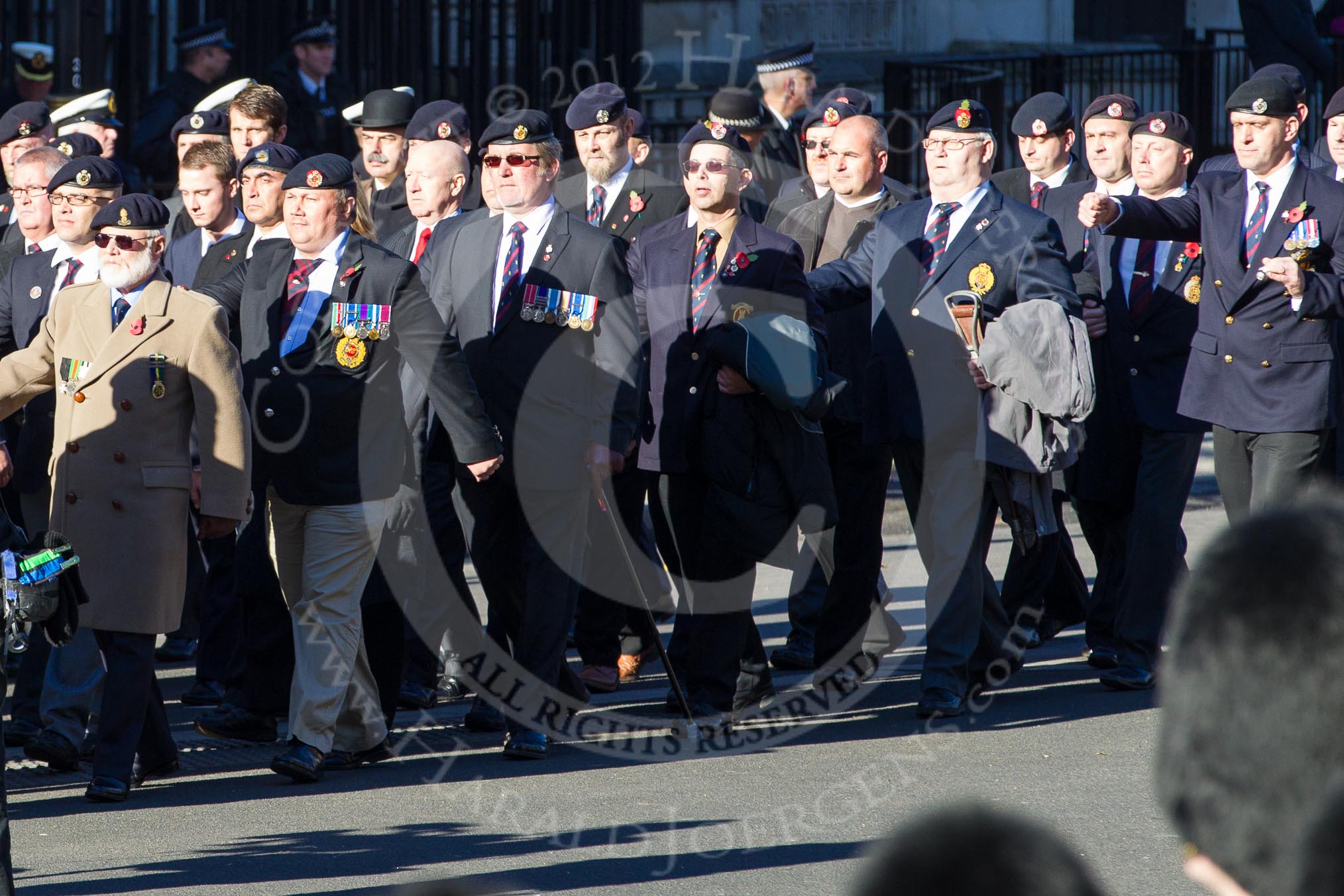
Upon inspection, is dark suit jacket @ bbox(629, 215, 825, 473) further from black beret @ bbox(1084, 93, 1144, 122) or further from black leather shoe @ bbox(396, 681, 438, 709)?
black beret @ bbox(1084, 93, 1144, 122)

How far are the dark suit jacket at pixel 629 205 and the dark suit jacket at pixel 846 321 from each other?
629 mm

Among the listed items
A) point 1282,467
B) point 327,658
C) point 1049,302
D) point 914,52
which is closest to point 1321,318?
point 1282,467

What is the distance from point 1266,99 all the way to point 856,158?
1.57 meters

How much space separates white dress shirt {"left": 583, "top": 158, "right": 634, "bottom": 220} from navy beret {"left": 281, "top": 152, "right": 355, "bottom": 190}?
230cm

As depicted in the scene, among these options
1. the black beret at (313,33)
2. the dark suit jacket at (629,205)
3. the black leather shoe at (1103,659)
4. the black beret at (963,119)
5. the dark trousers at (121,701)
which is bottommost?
the black leather shoe at (1103,659)

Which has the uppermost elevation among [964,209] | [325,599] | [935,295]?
[964,209]

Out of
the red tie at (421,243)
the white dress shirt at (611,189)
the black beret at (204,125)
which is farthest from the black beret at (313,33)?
the red tie at (421,243)

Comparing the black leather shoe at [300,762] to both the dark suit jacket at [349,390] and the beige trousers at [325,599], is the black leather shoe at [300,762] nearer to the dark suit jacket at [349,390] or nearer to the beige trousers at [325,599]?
the beige trousers at [325,599]

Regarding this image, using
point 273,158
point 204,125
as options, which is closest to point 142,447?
point 273,158

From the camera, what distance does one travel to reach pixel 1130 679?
6.97 meters

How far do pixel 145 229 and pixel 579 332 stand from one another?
145 centimetres

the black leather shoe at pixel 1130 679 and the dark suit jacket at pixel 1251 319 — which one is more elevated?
the dark suit jacket at pixel 1251 319

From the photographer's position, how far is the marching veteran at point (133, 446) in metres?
5.57

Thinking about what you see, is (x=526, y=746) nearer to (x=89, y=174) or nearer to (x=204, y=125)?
(x=89, y=174)
